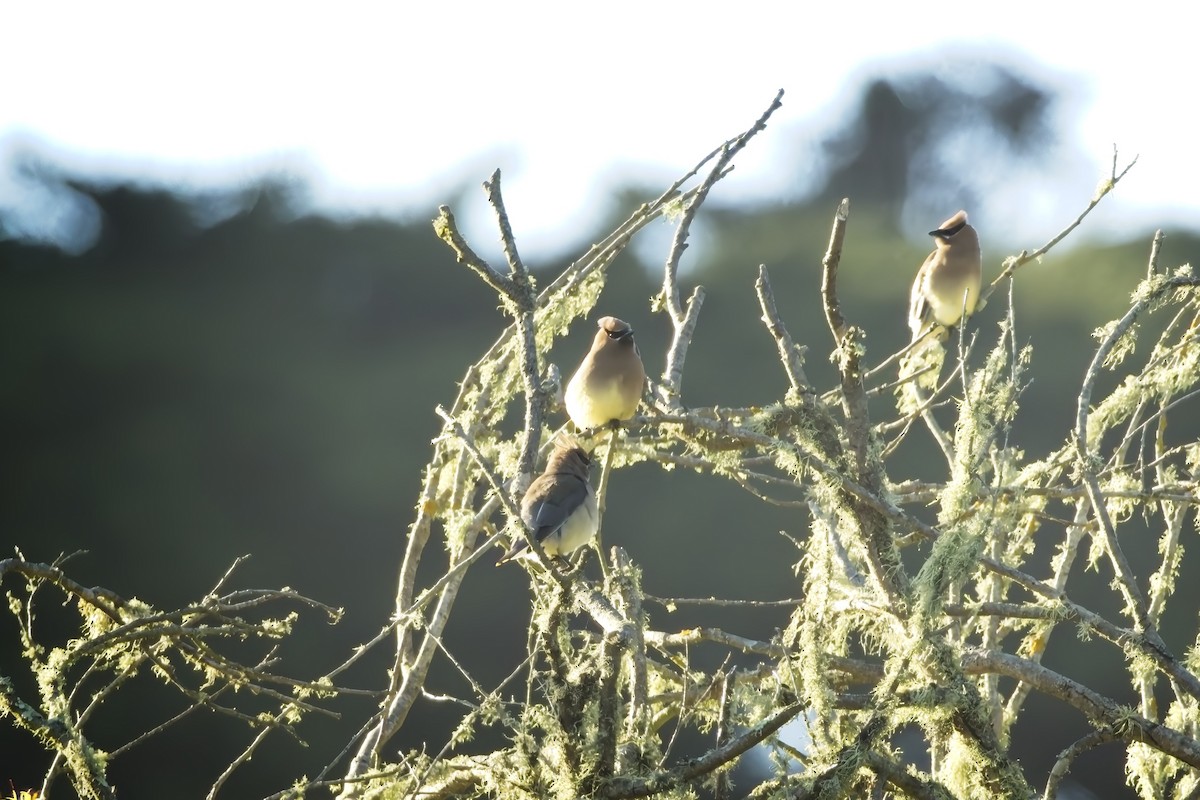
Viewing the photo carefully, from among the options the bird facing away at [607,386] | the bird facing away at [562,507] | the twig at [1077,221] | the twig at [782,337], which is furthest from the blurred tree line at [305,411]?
the twig at [782,337]

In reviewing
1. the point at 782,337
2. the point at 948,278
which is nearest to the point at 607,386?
the point at 782,337

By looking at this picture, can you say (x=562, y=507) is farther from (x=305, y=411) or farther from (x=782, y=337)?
(x=305, y=411)

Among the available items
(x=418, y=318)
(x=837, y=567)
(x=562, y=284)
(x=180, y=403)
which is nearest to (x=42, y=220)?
(x=180, y=403)

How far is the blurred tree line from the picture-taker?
903 cm

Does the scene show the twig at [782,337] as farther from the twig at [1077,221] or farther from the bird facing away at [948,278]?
the bird facing away at [948,278]

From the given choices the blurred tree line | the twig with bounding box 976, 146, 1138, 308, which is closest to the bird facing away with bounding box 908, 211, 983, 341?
the twig with bounding box 976, 146, 1138, 308

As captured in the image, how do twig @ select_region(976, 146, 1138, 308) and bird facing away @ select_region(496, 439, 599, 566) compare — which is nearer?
twig @ select_region(976, 146, 1138, 308)

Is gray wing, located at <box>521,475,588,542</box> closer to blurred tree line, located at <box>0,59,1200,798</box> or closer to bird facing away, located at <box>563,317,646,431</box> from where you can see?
bird facing away, located at <box>563,317,646,431</box>

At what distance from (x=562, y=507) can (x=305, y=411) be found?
18.6ft

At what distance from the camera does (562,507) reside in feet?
16.0

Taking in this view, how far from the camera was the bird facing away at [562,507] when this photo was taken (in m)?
4.82

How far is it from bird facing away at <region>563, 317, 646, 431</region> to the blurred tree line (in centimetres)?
384

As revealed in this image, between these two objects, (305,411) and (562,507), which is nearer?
(562,507)

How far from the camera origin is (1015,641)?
10.5m
